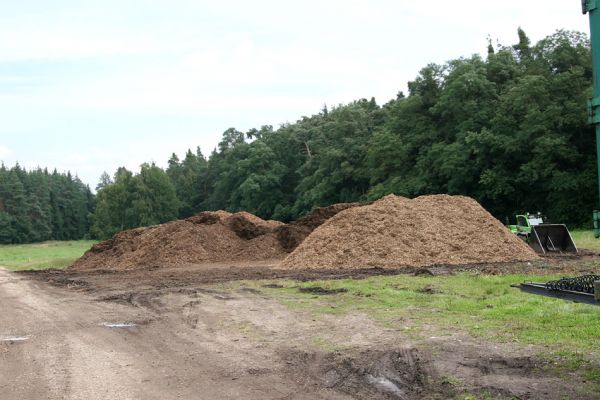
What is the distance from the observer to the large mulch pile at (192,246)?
28.3m

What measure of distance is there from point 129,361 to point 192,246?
2149cm

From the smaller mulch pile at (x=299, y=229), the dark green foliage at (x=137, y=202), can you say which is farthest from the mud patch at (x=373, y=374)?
the dark green foliage at (x=137, y=202)

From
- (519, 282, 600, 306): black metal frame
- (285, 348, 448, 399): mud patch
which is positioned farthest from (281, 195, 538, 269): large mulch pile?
(519, 282, 600, 306): black metal frame

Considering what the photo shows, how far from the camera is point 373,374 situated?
6.72 metres

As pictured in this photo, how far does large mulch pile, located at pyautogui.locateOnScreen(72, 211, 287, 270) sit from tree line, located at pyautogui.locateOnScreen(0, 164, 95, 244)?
318 feet

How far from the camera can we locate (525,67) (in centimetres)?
5003

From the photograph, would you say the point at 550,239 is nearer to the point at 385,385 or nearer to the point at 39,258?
the point at 385,385

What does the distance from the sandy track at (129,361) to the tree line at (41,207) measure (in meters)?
118

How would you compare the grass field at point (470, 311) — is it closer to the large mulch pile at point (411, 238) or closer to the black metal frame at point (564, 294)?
the black metal frame at point (564, 294)

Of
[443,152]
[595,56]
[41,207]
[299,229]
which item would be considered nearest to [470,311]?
[595,56]

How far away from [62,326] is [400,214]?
46.9ft

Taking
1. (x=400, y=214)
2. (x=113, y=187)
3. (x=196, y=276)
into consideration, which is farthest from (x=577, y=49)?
(x=113, y=187)

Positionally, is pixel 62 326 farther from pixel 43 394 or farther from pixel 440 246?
pixel 440 246

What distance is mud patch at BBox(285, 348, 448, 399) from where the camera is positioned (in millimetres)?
6035
